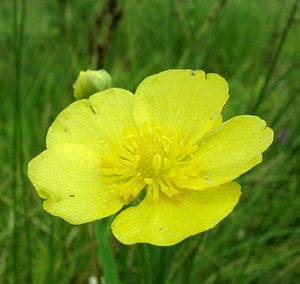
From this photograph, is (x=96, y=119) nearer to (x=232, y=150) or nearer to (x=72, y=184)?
(x=72, y=184)

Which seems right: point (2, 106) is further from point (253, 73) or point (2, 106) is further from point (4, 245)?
point (253, 73)

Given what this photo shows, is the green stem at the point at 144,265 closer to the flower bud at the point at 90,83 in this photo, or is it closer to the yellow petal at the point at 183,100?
the yellow petal at the point at 183,100

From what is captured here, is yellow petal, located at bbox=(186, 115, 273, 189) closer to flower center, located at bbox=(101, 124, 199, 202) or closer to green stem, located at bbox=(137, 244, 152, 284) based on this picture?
flower center, located at bbox=(101, 124, 199, 202)

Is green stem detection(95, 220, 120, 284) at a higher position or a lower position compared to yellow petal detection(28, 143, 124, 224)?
lower

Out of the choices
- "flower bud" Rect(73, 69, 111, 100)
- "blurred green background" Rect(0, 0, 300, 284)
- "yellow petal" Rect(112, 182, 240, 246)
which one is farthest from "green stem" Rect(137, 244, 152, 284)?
"flower bud" Rect(73, 69, 111, 100)

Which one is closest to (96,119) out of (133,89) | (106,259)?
(106,259)

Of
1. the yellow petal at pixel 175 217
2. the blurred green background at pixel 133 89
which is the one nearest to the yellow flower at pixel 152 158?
the yellow petal at pixel 175 217
